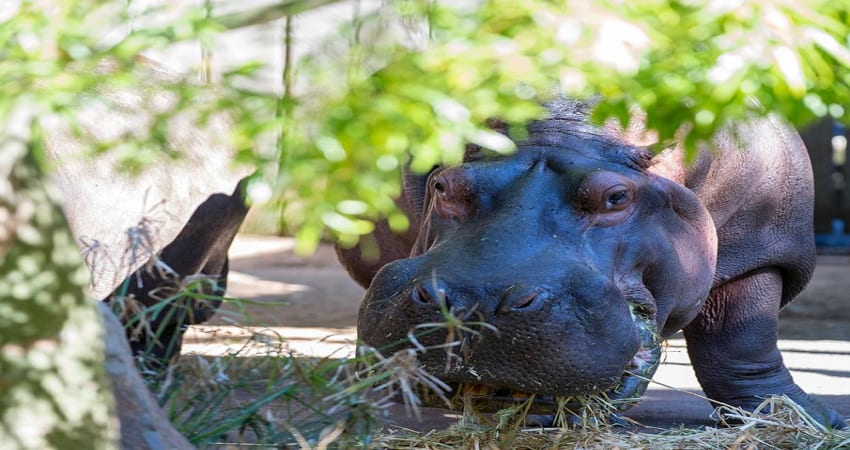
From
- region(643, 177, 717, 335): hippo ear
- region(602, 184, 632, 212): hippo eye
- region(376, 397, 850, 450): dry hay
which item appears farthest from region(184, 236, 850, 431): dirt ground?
region(602, 184, 632, 212): hippo eye

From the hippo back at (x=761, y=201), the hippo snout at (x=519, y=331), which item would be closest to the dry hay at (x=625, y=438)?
the hippo snout at (x=519, y=331)

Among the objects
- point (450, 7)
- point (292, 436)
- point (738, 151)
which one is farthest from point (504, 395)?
point (450, 7)

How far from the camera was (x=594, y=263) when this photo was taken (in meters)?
4.03

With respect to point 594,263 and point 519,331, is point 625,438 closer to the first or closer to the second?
point 594,263

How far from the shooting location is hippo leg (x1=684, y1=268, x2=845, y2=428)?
5.21m

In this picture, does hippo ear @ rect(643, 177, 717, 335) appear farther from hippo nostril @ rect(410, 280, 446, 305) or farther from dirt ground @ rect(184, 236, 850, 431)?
hippo nostril @ rect(410, 280, 446, 305)

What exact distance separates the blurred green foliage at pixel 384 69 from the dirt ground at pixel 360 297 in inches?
42.8

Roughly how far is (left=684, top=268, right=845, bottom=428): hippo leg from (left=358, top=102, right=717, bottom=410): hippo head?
2.00ft

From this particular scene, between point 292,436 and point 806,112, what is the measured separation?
1617 mm

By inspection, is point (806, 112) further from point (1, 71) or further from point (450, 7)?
point (1, 71)

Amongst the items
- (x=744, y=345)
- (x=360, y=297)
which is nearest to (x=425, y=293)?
(x=744, y=345)

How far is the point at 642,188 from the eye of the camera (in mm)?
4383

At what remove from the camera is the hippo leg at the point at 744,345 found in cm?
521

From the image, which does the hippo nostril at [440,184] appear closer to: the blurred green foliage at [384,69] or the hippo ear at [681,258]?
the hippo ear at [681,258]
